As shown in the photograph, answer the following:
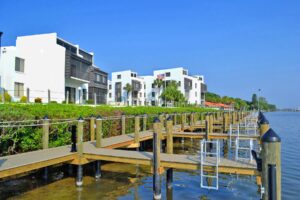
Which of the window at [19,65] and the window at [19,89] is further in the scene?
the window at [19,65]

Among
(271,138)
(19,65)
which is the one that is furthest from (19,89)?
(271,138)

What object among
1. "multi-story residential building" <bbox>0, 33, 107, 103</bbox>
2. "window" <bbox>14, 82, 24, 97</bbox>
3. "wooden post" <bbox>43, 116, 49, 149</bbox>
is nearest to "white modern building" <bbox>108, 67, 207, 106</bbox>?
"multi-story residential building" <bbox>0, 33, 107, 103</bbox>

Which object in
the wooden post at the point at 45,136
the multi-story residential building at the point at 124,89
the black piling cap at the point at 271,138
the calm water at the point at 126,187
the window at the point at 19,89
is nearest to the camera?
the black piling cap at the point at 271,138

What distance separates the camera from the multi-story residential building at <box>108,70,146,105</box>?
69688mm

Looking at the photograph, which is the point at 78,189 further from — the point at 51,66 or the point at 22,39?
the point at 22,39

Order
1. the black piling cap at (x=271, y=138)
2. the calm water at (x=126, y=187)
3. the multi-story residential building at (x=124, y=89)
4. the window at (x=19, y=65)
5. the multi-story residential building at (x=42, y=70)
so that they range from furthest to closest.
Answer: the multi-story residential building at (x=124, y=89) → the window at (x=19, y=65) → the multi-story residential building at (x=42, y=70) → the calm water at (x=126, y=187) → the black piling cap at (x=271, y=138)

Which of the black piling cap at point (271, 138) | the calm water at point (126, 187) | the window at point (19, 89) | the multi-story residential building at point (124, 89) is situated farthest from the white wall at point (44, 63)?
the multi-story residential building at point (124, 89)

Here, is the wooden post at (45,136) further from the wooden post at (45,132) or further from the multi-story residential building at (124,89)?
the multi-story residential building at (124,89)

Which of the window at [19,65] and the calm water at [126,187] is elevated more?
the window at [19,65]

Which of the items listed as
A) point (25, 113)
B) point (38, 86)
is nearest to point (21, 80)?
point (38, 86)

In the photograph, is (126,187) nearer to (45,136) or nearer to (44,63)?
(45,136)

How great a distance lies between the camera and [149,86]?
76.6 m

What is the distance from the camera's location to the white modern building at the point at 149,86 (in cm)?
7031

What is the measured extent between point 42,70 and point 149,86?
147 feet
